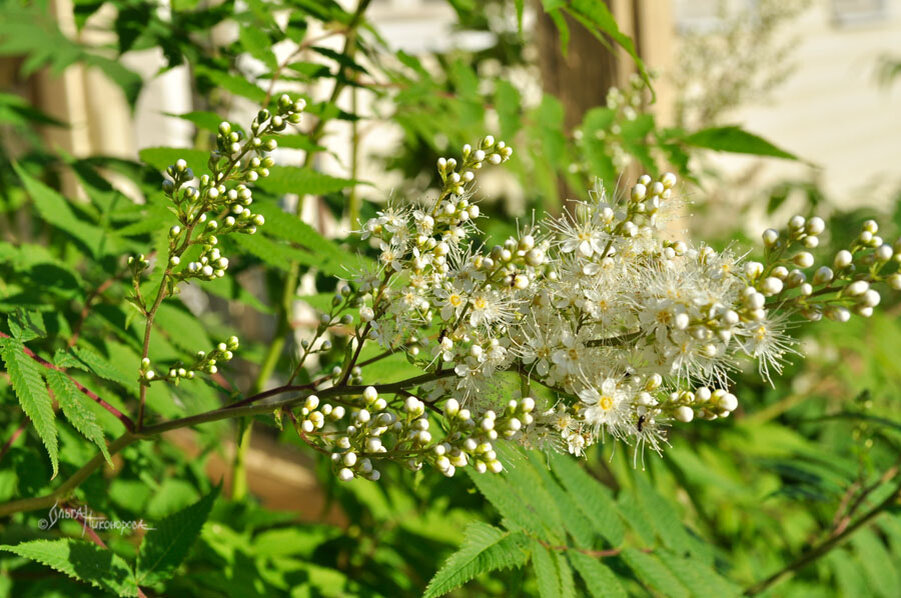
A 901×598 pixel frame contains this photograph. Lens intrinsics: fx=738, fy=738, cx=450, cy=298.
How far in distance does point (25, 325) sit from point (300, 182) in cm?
47

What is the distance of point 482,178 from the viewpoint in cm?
482

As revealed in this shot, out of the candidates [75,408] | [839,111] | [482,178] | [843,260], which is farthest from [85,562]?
[839,111]

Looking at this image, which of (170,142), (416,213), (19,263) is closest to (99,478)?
(19,263)

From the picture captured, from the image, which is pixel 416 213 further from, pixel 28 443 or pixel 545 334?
pixel 28 443

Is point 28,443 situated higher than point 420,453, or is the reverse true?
point 420,453

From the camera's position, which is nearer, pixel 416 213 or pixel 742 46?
pixel 416 213

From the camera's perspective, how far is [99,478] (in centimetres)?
132

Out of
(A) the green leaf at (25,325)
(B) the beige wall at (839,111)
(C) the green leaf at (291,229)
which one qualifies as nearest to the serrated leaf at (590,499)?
(C) the green leaf at (291,229)

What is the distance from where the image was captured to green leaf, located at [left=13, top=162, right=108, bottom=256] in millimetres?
1484

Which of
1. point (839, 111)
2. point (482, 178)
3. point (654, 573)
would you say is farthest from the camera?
point (839, 111)

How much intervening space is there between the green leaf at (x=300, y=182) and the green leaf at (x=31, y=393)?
458mm

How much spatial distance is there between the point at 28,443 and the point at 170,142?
136 inches

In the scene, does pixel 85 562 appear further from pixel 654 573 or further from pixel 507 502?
pixel 654 573

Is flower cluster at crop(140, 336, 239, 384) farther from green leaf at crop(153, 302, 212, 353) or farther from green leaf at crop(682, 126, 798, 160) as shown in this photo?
green leaf at crop(682, 126, 798, 160)
